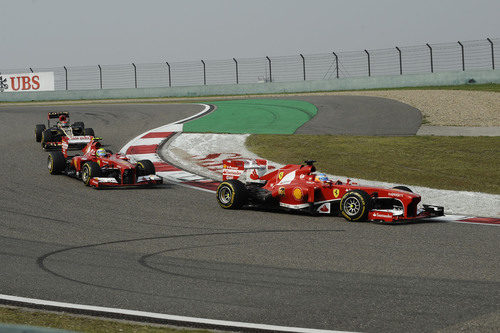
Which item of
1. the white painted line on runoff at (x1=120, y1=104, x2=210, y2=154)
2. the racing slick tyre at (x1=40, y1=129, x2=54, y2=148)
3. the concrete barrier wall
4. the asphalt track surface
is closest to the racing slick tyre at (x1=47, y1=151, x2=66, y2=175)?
the asphalt track surface

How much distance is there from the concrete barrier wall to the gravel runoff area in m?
18.5

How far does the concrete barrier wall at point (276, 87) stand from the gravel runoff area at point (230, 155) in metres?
18.5

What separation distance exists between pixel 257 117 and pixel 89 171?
1294cm

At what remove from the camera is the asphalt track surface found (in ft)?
20.6

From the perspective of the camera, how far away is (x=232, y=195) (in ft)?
41.4

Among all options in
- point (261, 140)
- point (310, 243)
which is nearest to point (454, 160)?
point (261, 140)

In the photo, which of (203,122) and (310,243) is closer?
(310,243)

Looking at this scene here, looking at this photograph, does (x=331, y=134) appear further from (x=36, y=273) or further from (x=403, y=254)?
(x=36, y=273)

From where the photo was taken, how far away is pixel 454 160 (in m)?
17.3

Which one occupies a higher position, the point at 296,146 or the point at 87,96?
the point at 87,96

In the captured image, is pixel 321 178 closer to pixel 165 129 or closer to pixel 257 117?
pixel 165 129

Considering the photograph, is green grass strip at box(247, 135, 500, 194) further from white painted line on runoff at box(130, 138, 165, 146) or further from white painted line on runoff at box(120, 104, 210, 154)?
white painted line on runoff at box(120, 104, 210, 154)

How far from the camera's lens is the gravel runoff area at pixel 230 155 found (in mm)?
12732

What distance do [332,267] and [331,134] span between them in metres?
15.1
